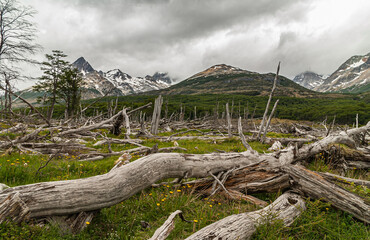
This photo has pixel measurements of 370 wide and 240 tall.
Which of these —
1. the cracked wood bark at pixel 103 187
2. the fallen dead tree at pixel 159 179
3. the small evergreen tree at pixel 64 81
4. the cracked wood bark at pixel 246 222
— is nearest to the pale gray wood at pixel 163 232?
the cracked wood bark at pixel 246 222

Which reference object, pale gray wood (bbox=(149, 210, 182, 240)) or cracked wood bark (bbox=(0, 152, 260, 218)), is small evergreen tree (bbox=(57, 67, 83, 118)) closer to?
cracked wood bark (bbox=(0, 152, 260, 218))

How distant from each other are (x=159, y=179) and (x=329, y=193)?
11.0ft

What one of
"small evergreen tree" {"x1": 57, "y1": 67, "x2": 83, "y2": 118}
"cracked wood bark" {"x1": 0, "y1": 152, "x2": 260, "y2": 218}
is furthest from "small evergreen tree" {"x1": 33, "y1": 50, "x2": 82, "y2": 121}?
"cracked wood bark" {"x1": 0, "y1": 152, "x2": 260, "y2": 218}

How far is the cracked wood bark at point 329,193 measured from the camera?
3.24 m

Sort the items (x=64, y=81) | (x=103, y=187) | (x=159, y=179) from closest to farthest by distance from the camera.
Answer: (x=103, y=187)
(x=159, y=179)
(x=64, y=81)

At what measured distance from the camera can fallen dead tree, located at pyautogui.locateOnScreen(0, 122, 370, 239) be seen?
2.31 metres

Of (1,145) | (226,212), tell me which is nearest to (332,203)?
(226,212)

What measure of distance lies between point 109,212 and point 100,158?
4324 millimetres

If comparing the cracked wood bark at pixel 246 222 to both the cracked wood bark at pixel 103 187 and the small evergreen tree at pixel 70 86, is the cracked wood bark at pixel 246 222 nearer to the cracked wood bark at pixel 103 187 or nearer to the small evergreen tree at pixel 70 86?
the cracked wood bark at pixel 103 187

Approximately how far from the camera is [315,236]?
2.87 meters

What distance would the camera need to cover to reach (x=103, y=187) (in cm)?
278

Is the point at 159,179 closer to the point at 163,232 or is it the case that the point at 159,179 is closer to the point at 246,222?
the point at 163,232

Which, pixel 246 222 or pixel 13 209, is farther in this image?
pixel 246 222

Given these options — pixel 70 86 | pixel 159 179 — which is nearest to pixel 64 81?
pixel 70 86
